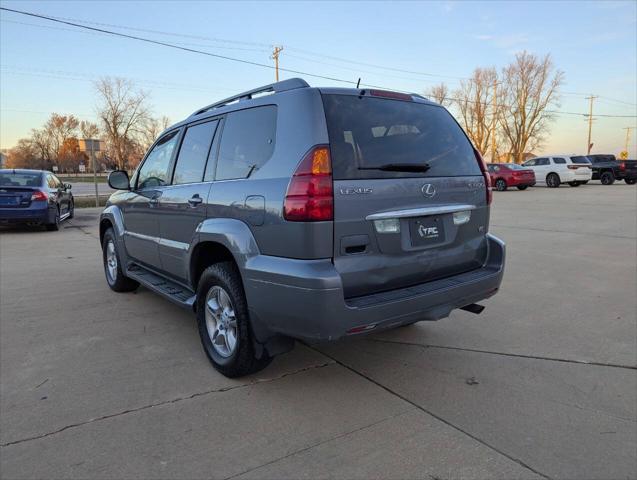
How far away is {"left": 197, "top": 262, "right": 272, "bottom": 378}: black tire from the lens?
9.96 ft

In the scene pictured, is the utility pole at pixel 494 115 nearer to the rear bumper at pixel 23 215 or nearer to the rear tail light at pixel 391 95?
the rear bumper at pixel 23 215

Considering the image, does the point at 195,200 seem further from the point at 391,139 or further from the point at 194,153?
the point at 391,139

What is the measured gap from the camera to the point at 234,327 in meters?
3.25

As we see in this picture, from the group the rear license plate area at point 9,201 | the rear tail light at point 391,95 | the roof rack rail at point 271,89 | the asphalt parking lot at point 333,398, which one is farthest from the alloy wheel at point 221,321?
the rear license plate area at point 9,201

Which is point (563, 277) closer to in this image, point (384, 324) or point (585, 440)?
point (585, 440)

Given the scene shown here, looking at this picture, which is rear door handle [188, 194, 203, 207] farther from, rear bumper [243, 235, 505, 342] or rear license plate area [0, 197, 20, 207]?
rear license plate area [0, 197, 20, 207]

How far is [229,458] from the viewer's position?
2.41m

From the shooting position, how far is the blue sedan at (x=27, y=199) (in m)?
10.5

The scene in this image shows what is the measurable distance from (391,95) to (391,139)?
40 cm

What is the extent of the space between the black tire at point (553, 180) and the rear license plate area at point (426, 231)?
27945 millimetres

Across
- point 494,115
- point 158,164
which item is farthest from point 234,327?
point 494,115

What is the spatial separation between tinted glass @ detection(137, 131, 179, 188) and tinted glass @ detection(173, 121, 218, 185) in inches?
9.8

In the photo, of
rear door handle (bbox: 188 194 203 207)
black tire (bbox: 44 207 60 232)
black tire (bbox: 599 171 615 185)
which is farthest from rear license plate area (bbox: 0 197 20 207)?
black tire (bbox: 599 171 615 185)

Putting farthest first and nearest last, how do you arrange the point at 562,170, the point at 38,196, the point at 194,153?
the point at 562,170
the point at 38,196
the point at 194,153
